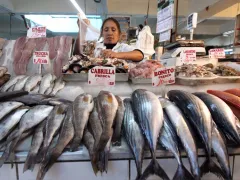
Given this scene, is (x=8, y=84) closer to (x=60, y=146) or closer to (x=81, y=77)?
(x=81, y=77)

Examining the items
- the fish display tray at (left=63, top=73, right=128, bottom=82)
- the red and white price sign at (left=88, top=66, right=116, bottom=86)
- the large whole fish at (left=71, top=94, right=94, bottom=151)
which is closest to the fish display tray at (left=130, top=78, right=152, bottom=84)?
the fish display tray at (left=63, top=73, right=128, bottom=82)

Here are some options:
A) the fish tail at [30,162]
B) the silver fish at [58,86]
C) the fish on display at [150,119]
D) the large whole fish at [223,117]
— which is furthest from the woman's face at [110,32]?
the fish tail at [30,162]

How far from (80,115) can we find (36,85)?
0.61 metres

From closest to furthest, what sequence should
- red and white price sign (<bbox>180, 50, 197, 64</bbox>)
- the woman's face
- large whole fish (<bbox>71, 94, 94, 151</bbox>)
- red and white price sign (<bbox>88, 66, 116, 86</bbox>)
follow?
large whole fish (<bbox>71, 94, 94, 151</bbox>), red and white price sign (<bbox>88, 66, 116, 86</bbox>), red and white price sign (<bbox>180, 50, 197, 64</bbox>), the woman's face

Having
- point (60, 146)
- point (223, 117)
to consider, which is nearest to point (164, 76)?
point (223, 117)

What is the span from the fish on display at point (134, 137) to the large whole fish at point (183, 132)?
0.17 meters

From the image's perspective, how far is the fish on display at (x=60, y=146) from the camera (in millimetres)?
857

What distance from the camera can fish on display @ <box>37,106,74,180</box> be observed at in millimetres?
857

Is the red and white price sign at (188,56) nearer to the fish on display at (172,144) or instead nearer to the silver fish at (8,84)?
the fish on display at (172,144)

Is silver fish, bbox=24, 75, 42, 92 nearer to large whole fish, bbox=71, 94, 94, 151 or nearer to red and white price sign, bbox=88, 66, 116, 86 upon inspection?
red and white price sign, bbox=88, 66, 116, 86

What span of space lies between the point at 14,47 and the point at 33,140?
1.16m

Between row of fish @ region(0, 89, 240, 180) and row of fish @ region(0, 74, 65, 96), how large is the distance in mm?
260

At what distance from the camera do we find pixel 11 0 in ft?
23.5

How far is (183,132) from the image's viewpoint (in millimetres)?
977
